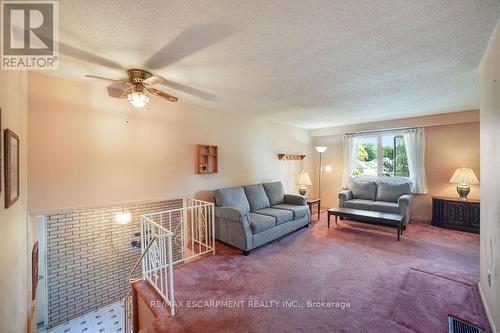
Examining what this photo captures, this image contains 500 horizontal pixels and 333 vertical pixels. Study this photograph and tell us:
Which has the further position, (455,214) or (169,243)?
(455,214)

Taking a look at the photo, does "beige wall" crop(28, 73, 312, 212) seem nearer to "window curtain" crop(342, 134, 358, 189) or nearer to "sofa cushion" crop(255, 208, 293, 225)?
"sofa cushion" crop(255, 208, 293, 225)

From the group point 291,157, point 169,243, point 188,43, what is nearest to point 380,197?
point 291,157

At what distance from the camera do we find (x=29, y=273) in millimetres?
2445

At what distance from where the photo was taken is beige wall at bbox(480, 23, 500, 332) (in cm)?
162

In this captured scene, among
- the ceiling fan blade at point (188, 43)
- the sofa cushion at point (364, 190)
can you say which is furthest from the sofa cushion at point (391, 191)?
the ceiling fan blade at point (188, 43)

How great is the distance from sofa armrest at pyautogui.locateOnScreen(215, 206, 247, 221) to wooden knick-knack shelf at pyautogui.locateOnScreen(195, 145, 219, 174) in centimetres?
75

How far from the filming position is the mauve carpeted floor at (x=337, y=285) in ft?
6.08

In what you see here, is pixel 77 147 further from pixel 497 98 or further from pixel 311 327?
pixel 497 98

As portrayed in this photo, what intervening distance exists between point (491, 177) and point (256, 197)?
3.22m

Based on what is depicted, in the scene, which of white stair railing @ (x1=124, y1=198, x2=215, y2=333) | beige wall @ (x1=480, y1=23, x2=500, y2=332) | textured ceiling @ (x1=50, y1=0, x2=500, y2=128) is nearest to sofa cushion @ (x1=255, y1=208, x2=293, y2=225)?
white stair railing @ (x1=124, y1=198, x2=215, y2=333)

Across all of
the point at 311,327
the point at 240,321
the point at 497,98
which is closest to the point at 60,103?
the point at 240,321

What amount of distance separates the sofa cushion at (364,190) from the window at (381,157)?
627 mm

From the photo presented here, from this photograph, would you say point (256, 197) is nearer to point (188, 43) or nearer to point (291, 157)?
point (291, 157)

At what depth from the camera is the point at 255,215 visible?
12.1ft
